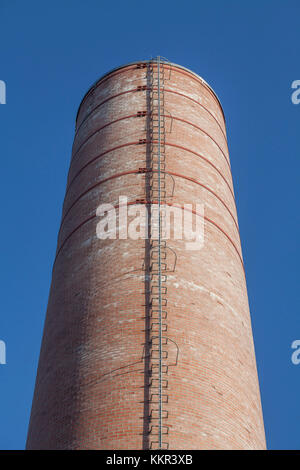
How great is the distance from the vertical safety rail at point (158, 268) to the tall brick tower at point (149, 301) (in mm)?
26

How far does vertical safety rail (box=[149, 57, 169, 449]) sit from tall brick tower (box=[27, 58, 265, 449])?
26mm

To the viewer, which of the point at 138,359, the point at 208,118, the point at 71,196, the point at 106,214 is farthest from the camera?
the point at 208,118

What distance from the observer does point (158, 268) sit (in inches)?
509

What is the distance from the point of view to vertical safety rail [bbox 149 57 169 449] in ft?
35.4

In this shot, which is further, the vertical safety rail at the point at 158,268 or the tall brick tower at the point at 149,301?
the tall brick tower at the point at 149,301

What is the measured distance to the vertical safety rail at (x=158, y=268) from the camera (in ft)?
35.4

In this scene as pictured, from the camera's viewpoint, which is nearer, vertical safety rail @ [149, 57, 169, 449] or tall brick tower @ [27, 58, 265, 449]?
vertical safety rail @ [149, 57, 169, 449]

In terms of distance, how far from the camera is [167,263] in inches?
515

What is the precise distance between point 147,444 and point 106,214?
219 inches

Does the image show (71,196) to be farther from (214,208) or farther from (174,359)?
(174,359)

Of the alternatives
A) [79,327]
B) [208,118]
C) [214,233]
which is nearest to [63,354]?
[79,327]

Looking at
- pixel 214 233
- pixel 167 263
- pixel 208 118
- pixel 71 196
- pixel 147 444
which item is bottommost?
pixel 147 444

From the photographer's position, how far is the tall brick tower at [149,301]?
11.1m

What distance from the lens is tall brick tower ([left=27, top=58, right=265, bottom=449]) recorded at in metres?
11.1
